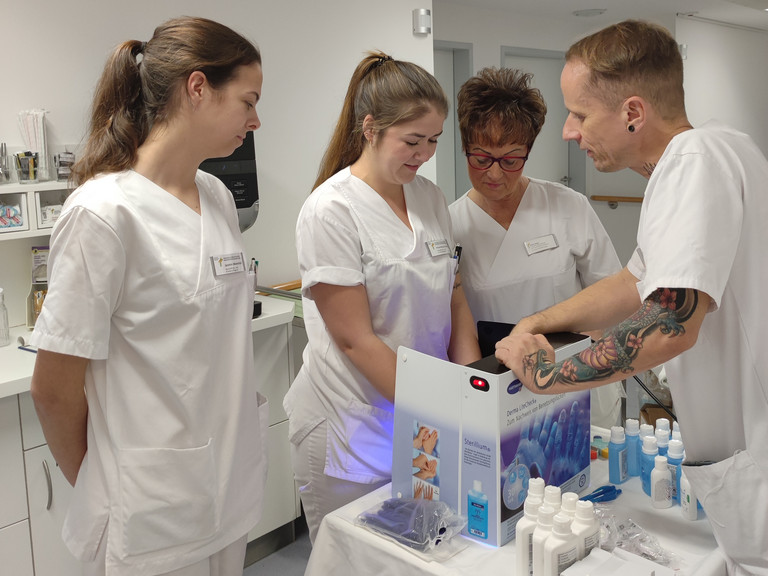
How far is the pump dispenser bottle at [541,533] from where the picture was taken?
1.16 metres

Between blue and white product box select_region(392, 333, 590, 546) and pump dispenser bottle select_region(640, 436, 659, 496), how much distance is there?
0.14 m

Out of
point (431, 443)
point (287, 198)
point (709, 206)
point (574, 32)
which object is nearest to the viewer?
point (709, 206)

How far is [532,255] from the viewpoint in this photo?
2.06m

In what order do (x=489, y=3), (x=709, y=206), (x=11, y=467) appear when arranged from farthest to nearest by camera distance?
1. (x=489, y=3)
2. (x=11, y=467)
3. (x=709, y=206)

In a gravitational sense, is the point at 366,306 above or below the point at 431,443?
above

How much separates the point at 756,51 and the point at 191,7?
23.4ft

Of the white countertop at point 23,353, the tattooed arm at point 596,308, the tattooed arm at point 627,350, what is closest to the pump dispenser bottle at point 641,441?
the tattooed arm at point 596,308

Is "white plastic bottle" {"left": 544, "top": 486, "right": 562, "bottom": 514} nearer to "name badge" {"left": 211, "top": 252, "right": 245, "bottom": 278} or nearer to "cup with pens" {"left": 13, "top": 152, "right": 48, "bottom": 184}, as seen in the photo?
"name badge" {"left": 211, "top": 252, "right": 245, "bottom": 278}

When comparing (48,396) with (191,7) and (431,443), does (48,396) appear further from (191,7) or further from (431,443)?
(191,7)

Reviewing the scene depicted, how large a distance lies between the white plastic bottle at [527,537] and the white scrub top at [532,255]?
35.8 inches

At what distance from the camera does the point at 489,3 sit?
5359 millimetres

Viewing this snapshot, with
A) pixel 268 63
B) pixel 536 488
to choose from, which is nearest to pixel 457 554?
pixel 536 488

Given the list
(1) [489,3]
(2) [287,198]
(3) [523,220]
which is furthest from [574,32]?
(3) [523,220]

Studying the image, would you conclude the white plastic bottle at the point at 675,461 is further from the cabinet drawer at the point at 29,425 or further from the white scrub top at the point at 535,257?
the cabinet drawer at the point at 29,425
